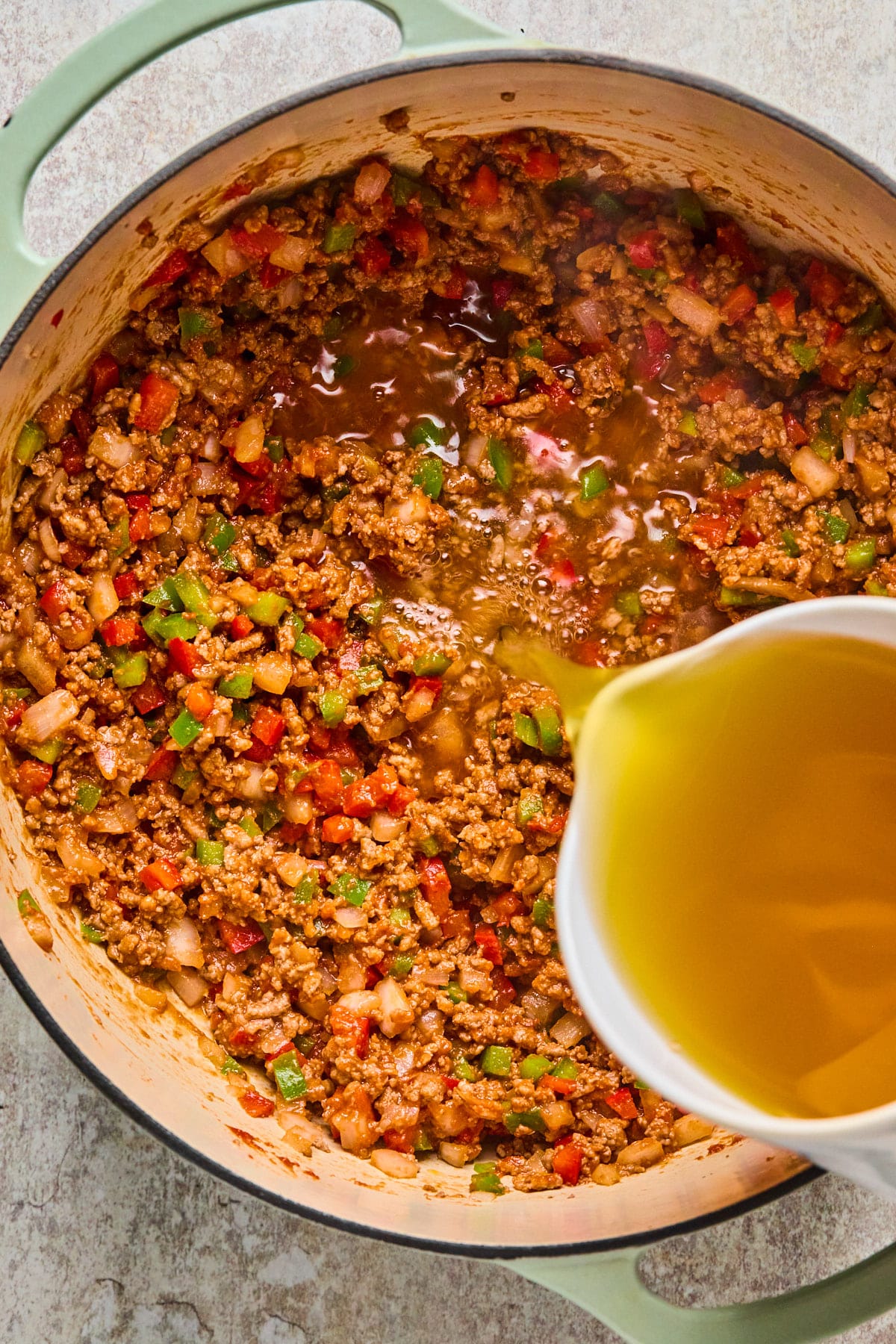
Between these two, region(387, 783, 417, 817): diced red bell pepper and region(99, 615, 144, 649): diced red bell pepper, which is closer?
region(99, 615, 144, 649): diced red bell pepper

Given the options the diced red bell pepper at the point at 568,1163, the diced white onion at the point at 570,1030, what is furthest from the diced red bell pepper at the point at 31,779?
the diced red bell pepper at the point at 568,1163

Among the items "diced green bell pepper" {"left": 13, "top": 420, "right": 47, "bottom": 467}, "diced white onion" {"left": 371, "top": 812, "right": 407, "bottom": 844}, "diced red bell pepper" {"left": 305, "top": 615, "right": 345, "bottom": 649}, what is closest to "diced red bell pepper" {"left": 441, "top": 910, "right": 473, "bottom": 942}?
"diced white onion" {"left": 371, "top": 812, "right": 407, "bottom": 844}

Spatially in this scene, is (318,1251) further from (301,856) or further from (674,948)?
(674,948)

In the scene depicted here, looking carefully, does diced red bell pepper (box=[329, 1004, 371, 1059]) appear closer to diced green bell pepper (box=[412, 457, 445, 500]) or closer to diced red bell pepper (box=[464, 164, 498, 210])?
diced green bell pepper (box=[412, 457, 445, 500])

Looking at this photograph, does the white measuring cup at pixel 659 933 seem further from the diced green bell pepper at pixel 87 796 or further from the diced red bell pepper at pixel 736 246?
the diced green bell pepper at pixel 87 796

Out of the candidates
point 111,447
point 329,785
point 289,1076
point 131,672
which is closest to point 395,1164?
point 289,1076
